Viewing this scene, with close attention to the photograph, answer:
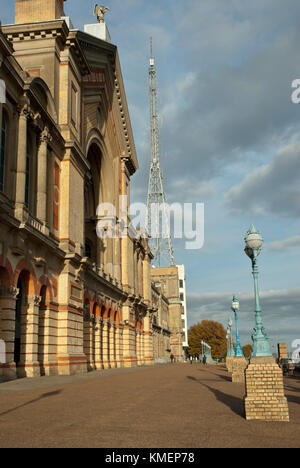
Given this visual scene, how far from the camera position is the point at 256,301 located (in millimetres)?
10789

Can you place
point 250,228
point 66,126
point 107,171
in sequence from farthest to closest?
point 107,171 < point 66,126 < point 250,228

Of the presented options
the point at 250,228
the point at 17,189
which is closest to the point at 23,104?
the point at 17,189

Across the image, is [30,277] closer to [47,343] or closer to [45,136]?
[47,343]

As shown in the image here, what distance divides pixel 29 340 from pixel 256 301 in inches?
611

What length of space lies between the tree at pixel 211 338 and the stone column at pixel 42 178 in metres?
102

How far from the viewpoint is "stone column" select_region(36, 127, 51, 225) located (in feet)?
84.3

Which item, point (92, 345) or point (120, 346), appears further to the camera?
point (120, 346)

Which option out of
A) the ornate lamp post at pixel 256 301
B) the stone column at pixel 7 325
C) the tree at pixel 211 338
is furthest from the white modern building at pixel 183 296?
the ornate lamp post at pixel 256 301

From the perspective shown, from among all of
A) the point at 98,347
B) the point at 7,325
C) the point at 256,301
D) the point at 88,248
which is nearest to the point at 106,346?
the point at 98,347

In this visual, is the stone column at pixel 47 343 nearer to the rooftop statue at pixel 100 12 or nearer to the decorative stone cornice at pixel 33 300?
the decorative stone cornice at pixel 33 300

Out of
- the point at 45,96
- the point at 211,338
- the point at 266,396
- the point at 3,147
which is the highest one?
the point at 45,96
